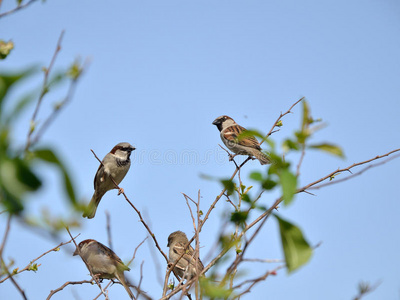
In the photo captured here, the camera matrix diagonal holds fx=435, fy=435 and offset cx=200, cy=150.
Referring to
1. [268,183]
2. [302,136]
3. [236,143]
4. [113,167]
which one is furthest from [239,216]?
[113,167]

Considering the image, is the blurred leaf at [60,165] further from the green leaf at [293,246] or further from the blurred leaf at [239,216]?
the blurred leaf at [239,216]

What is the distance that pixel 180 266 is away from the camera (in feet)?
17.7

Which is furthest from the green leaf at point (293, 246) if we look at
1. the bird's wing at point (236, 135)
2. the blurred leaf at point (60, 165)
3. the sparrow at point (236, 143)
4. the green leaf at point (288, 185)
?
the bird's wing at point (236, 135)

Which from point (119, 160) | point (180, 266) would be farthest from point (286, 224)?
point (119, 160)

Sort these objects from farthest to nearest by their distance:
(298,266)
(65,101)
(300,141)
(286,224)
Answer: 1. (65,101)
2. (300,141)
3. (286,224)
4. (298,266)

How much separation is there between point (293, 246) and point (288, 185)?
0.13 metres

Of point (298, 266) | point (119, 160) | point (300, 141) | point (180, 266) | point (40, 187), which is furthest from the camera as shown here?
point (119, 160)

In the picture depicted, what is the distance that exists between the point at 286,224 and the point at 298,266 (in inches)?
4.6

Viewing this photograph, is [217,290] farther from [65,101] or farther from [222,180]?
[65,101]

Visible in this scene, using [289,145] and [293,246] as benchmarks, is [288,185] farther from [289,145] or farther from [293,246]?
[289,145]

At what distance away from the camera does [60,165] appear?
54cm

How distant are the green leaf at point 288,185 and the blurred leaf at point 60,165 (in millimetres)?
→ 369

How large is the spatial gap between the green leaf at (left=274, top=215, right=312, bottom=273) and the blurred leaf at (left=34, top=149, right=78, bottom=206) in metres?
0.43

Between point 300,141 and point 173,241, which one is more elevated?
point 173,241
